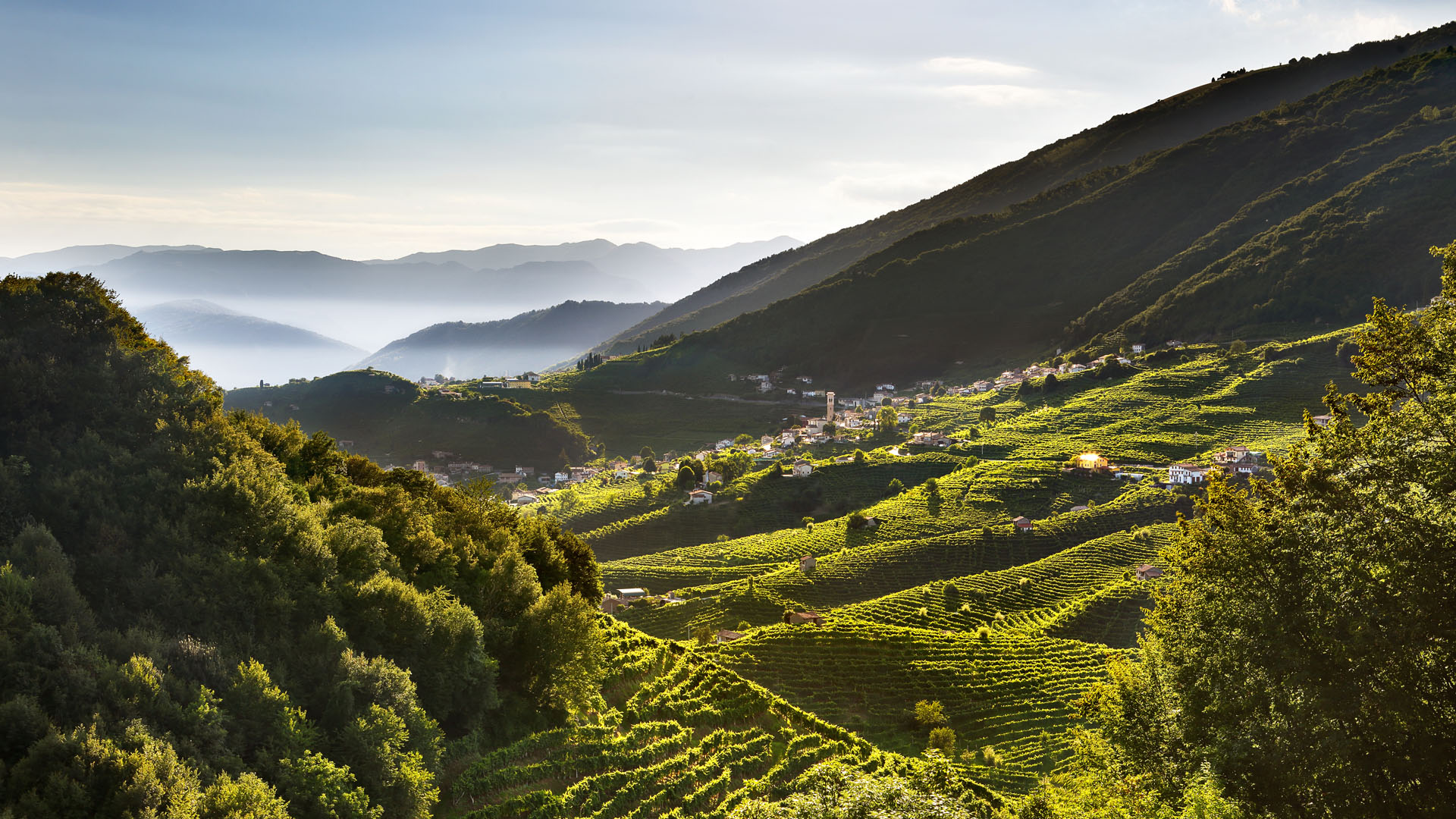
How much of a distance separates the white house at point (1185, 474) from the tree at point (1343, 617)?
3209 inches

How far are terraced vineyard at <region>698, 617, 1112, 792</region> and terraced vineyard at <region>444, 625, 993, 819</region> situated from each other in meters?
8.14

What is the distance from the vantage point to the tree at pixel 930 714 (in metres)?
44.5

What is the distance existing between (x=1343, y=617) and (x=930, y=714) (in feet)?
101

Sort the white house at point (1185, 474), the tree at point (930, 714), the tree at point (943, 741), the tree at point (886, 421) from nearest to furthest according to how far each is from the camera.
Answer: the tree at point (943, 741), the tree at point (930, 714), the white house at point (1185, 474), the tree at point (886, 421)

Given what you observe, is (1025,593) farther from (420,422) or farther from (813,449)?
(420,422)

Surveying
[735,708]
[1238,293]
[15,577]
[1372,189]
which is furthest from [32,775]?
[1372,189]

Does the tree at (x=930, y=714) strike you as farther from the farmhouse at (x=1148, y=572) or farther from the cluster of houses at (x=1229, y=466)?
the cluster of houses at (x=1229, y=466)

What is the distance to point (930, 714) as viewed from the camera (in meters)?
44.5

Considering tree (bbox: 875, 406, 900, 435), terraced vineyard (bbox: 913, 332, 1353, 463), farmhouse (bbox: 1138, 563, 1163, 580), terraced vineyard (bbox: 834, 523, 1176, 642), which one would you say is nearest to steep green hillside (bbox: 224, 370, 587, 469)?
tree (bbox: 875, 406, 900, 435)

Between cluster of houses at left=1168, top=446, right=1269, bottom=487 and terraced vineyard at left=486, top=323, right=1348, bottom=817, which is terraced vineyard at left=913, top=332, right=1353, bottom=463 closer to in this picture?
terraced vineyard at left=486, top=323, right=1348, bottom=817

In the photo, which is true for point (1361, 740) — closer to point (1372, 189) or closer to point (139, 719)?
point (139, 719)

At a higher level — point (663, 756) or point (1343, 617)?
point (1343, 617)

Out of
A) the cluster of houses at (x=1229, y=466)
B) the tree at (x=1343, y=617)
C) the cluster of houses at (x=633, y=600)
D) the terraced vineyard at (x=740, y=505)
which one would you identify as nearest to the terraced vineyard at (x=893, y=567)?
the cluster of houses at (x=633, y=600)

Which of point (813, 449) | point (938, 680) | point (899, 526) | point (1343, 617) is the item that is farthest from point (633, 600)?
point (813, 449)
